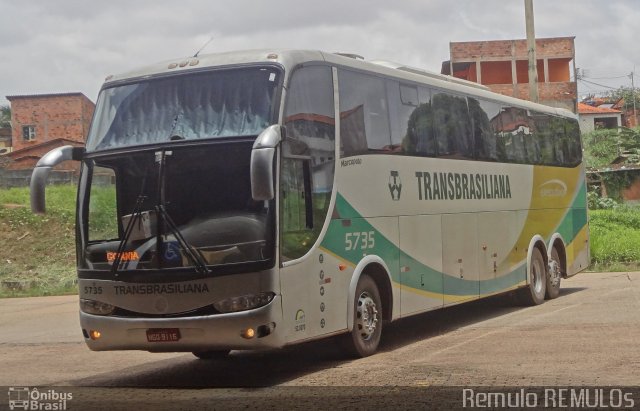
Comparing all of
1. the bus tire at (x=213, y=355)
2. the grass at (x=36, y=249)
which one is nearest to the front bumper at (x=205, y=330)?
the bus tire at (x=213, y=355)

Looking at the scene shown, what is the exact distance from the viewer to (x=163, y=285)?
391 inches

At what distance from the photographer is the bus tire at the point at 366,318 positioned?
1159 centimetres

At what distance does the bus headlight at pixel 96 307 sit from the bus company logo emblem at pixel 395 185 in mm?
4156

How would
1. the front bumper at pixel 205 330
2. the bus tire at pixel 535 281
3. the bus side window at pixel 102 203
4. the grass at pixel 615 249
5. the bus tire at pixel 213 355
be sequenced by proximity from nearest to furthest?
the front bumper at pixel 205 330 < the bus side window at pixel 102 203 < the bus tire at pixel 213 355 < the bus tire at pixel 535 281 < the grass at pixel 615 249

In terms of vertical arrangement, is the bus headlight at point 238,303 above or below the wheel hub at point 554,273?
above

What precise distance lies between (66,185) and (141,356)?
30.5 meters

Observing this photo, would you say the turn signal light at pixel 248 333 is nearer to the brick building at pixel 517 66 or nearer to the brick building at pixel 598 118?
the brick building at pixel 517 66

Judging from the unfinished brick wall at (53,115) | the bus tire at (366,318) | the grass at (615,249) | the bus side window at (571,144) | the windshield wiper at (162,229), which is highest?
the unfinished brick wall at (53,115)

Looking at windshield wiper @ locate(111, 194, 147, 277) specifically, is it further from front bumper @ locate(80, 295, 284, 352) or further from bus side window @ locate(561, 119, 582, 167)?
bus side window @ locate(561, 119, 582, 167)

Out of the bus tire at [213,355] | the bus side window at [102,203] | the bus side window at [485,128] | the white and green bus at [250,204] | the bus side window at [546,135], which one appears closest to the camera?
the white and green bus at [250,204]

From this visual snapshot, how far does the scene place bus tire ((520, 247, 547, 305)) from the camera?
17859 mm

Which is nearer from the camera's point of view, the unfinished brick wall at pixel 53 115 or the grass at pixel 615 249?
the grass at pixel 615 249

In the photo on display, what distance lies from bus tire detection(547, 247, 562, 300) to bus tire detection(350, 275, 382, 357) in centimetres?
738

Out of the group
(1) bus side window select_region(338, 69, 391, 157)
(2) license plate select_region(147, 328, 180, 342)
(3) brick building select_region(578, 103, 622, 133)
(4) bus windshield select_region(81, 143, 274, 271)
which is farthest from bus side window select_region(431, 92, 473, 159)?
(3) brick building select_region(578, 103, 622, 133)
